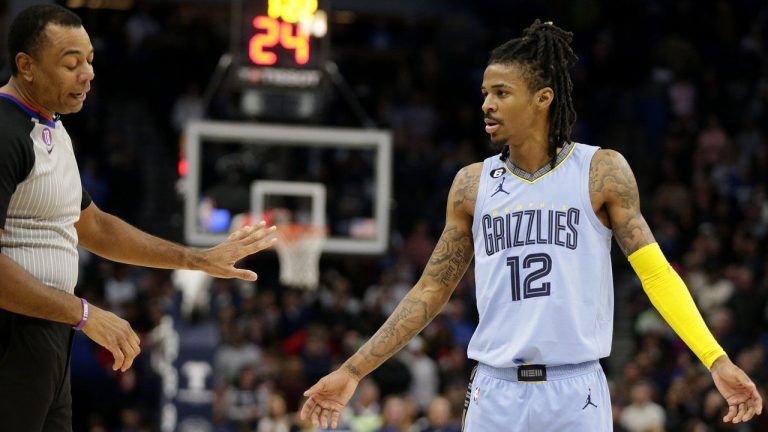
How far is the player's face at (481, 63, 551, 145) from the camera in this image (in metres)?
5.24

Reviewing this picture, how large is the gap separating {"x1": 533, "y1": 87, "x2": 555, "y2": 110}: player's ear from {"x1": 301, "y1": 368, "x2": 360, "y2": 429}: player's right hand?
1.44 metres

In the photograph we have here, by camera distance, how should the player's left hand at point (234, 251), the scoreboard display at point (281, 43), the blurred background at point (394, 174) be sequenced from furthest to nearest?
the blurred background at point (394, 174)
the scoreboard display at point (281, 43)
the player's left hand at point (234, 251)

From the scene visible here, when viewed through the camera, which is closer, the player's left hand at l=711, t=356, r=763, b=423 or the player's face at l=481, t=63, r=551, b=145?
the player's left hand at l=711, t=356, r=763, b=423

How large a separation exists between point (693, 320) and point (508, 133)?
43.4 inches

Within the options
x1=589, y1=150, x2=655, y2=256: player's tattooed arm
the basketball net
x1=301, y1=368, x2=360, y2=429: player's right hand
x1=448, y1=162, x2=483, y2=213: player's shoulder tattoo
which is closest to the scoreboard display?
the basketball net

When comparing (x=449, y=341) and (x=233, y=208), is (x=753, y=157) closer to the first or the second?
(x=449, y=341)

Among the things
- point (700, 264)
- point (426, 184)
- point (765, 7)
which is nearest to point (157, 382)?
point (426, 184)

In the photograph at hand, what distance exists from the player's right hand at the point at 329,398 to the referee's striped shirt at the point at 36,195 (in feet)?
3.83

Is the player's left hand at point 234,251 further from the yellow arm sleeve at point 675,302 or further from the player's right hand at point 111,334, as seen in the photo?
the yellow arm sleeve at point 675,302

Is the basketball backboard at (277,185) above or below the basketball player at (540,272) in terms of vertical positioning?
above

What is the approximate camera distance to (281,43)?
42.3ft

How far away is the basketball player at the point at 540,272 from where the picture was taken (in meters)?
4.99

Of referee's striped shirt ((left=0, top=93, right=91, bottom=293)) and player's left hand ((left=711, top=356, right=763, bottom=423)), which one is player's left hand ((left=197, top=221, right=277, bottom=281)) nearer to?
referee's striped shirt ((left=0, top=93, right=91, bottom=293))

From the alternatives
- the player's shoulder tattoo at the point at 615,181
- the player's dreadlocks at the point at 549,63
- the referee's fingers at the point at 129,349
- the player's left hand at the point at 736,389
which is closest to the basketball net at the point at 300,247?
the player's dreadlocks at the point at 549,63
